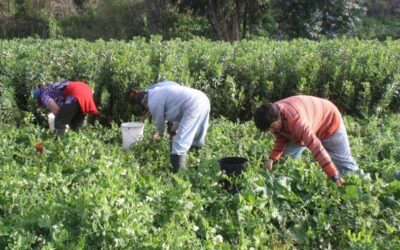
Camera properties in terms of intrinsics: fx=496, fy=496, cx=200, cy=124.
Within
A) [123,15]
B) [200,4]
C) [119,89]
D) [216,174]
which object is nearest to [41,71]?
[119,89]

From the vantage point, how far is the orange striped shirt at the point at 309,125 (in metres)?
4.06

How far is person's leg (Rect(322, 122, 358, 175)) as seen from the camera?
4.70 m

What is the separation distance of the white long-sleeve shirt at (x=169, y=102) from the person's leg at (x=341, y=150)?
56.1 inches

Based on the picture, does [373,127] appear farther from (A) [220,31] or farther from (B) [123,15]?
(B) [123,15]

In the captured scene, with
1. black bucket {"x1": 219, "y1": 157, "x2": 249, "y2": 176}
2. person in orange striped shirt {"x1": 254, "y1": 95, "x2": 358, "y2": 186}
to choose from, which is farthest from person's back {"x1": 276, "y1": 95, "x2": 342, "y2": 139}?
black bucket {"x1": 219, "y1": 157, "x2": 249, "y2": 176}

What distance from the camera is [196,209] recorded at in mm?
3748

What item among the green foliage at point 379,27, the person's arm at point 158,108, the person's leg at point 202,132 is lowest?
the green foliage at point 379,27

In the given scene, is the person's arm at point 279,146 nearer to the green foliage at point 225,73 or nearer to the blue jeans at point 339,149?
the blue jeans at point 339,149

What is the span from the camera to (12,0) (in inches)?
846

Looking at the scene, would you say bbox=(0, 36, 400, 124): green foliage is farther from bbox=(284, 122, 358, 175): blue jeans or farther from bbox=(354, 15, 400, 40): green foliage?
bbox=(354, 15, 400, 40): green foliage

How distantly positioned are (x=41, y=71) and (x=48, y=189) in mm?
3580

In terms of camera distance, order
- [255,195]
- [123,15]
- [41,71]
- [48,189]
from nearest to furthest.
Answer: [255,195]
[48,189]
[41,71]
[123,15]

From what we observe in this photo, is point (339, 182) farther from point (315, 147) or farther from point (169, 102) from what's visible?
point (169, 102)

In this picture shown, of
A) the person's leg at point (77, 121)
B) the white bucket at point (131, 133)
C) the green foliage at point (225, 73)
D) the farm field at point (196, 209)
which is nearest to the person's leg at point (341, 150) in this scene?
the farm field at point (196, 209)
